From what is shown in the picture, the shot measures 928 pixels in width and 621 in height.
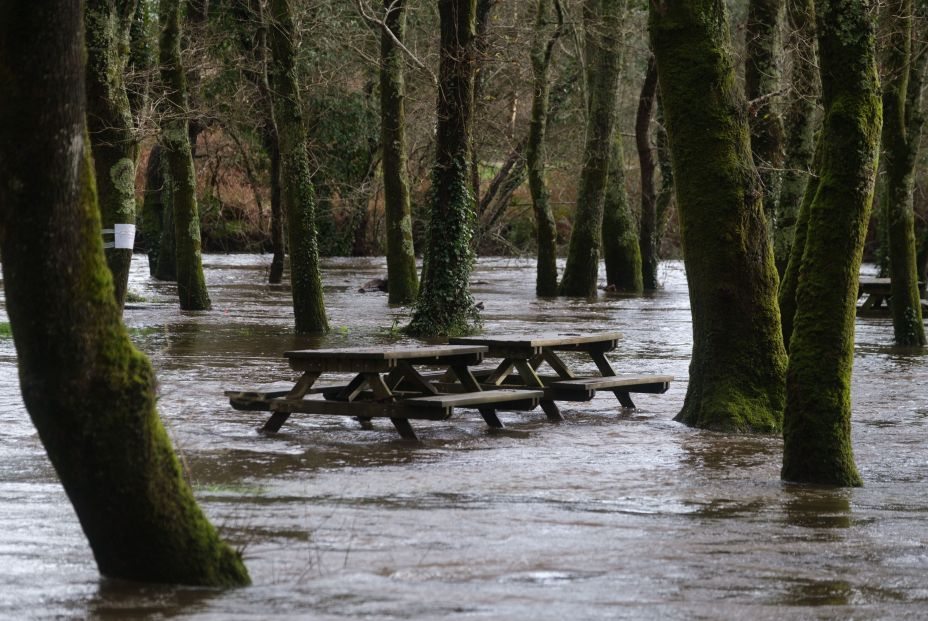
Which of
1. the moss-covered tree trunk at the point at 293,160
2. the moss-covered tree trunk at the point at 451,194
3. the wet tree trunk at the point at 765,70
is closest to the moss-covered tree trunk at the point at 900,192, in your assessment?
the wet tree trunk at the point at 765,70

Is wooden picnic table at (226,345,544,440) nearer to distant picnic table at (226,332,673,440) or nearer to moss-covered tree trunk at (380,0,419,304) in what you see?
distant picnic table at (226,332,673,440)

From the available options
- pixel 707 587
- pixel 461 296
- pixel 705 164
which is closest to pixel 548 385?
pixel 705 164

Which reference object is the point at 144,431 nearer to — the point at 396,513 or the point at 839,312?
the point at 396,513

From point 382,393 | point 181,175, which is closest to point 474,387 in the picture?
point 382,393

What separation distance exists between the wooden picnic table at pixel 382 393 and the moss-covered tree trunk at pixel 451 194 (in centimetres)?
829

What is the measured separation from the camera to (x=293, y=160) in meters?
18.9

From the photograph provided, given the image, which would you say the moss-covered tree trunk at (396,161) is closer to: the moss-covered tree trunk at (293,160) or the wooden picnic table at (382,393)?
the moss-covered tree trunk at (293,160)

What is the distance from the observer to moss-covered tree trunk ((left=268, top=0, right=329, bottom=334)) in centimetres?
1842

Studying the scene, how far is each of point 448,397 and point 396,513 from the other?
10.2 ft

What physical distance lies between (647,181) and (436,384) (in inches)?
963

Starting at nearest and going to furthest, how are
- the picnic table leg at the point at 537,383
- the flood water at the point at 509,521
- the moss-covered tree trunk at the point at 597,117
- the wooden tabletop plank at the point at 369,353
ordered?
the flood water at the point at 509,521 < the wooden tabletop plank at the point at 369,353 < the picnic table leg at the point at 537,383 < the moss-covered tree trunk at the point at 597,117

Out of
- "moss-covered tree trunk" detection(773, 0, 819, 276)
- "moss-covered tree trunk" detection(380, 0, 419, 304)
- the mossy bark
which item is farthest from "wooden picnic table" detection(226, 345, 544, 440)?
the mossy bark

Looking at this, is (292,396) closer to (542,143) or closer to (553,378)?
(553,378)

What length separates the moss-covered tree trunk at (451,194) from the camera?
755 inches
